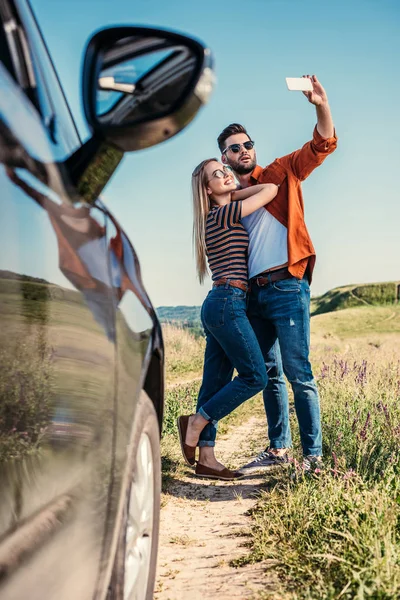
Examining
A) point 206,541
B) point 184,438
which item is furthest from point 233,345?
point 206,541

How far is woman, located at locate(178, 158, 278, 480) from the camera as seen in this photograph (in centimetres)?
426

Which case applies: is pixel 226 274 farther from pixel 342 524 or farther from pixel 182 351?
pixel 182 351

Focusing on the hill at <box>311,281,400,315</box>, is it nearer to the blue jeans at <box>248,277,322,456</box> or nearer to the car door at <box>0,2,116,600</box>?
the blue jeans at <box>248,277,322,456</box>

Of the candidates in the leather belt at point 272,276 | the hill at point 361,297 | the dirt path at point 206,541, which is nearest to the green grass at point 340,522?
the dirt path at point 206,541

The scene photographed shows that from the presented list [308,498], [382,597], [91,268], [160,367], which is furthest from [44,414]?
[308,498]

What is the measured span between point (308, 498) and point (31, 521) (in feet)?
8.04

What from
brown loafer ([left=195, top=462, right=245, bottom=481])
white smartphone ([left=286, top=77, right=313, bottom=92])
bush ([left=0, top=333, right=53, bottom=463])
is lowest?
brown loafer ([left=195, top=462, right=245, bottom=481])

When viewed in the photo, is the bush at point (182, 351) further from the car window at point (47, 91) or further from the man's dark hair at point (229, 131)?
the car window at point (47, 91)

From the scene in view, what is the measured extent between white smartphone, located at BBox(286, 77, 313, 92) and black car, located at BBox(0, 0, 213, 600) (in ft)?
6.92

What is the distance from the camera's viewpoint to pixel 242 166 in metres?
4.54

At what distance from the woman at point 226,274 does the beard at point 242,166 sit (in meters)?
0.16

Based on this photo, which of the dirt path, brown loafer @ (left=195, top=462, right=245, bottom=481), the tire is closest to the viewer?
the tire

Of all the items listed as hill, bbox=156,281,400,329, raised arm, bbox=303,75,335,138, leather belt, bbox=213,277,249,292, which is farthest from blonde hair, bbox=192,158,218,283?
hill, bbox=156,281,400,329

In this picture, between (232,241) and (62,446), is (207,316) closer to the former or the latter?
(232,241)
